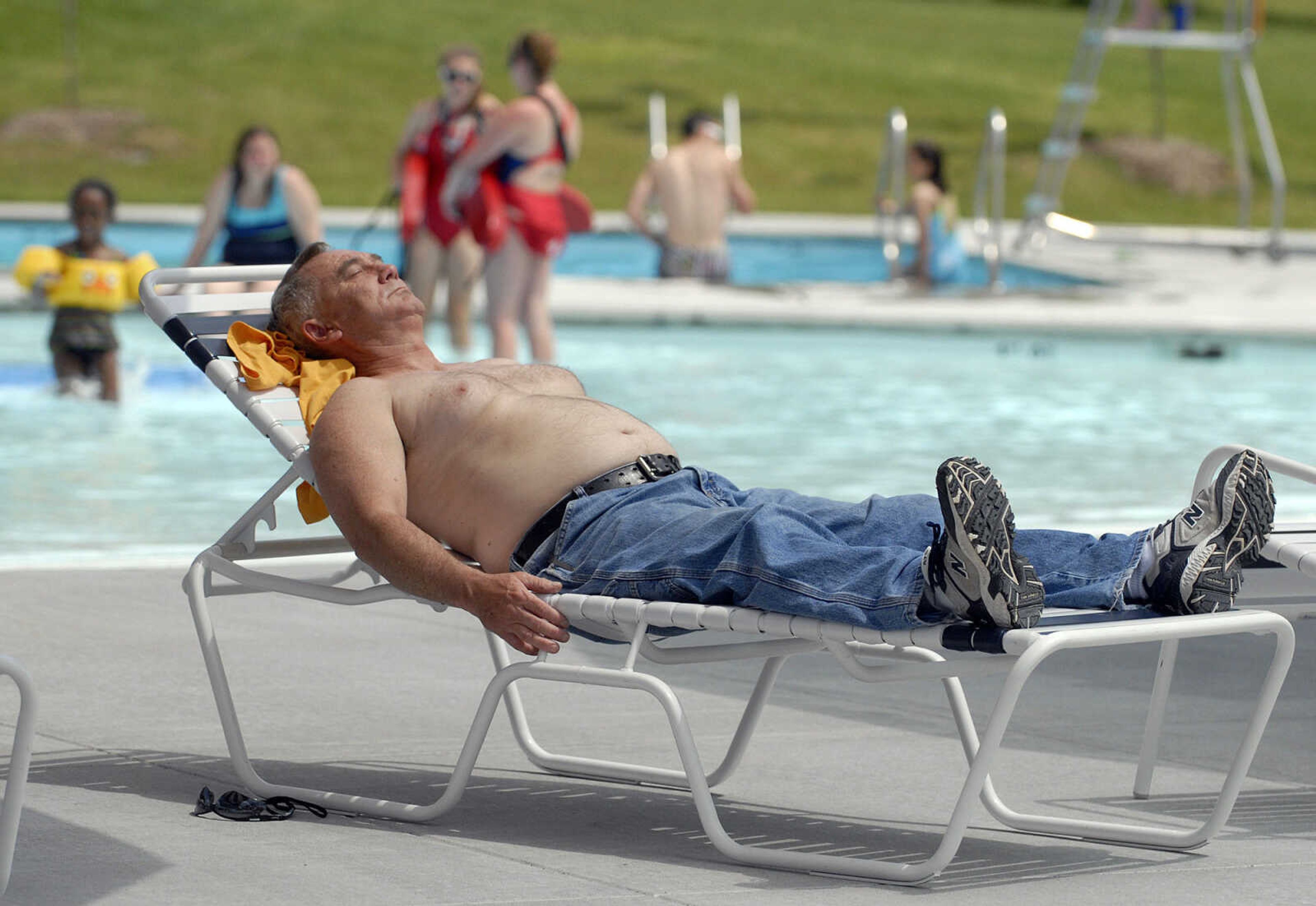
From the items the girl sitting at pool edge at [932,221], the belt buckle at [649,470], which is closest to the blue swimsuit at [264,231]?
the belt buckle at [649,470]

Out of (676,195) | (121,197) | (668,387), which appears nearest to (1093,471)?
(668,387)

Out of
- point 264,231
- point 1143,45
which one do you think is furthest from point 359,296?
point 1143,45

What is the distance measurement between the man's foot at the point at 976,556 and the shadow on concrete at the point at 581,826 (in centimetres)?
45

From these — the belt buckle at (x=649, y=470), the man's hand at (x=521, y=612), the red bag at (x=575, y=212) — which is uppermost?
the belt buckle at (x=649, y=470)

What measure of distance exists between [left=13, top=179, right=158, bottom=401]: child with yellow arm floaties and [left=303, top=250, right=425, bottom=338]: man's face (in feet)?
20.7

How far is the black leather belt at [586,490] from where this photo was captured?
3.88 m

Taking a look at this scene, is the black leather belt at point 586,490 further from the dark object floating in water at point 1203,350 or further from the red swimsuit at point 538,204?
the dark object floating in water at point 1203,350

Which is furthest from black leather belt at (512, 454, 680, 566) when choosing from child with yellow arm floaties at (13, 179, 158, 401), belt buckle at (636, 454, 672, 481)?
child with yellow arm floaties at (13, 179, 158, 401)

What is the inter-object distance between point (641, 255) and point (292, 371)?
65.3ft

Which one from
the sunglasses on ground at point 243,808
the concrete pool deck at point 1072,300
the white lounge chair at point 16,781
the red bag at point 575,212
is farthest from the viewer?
the concrete pool deck at point 1072,300

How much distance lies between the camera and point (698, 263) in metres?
18.0

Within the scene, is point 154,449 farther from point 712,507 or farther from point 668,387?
point 712,507

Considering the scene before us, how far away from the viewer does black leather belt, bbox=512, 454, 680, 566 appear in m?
3.88

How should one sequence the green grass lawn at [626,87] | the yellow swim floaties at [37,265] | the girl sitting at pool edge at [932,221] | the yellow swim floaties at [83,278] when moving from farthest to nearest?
the green grass lawn at [626,87] < the girl sitting at pool edge at [932,221] < the yellow swim floaties at [83,278] < the yellow swim floaties at [37,265]
